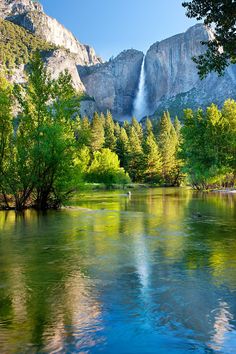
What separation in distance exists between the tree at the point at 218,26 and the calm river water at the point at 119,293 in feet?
26.7

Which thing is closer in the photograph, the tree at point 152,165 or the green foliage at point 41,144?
the green foliage at point 41,144

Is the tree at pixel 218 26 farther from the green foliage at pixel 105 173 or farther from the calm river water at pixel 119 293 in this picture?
the green foliage at pixel 105 173

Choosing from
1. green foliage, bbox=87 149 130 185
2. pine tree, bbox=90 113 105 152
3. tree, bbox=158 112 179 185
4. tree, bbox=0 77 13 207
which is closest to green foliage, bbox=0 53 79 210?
tree, bbox=0 77 13 207

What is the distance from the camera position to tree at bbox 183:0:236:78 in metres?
17.3

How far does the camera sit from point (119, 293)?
10.6 m

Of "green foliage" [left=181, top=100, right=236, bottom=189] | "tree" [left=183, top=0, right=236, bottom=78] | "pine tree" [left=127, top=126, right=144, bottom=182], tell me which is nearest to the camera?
"tree" [left=183, top=0, right=236, bottom=78]

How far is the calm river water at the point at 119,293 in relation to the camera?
755 centimetres

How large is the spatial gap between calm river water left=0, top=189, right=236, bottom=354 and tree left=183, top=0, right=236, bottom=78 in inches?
321

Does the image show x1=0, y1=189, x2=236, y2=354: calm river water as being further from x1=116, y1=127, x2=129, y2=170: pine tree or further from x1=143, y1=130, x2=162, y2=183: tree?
x1=116, y1=127, x2=129, y2=170: pine tree

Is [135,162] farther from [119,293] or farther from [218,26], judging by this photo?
[119,293]

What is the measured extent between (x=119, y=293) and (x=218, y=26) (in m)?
13.4

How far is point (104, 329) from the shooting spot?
8.09 metres

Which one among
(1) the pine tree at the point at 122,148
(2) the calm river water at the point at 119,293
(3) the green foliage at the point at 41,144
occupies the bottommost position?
(2) the calm river water at the point at 119,293

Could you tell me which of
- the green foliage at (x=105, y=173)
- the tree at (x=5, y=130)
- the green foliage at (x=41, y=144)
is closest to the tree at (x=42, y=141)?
the green foliage at (x=41, y=144)
